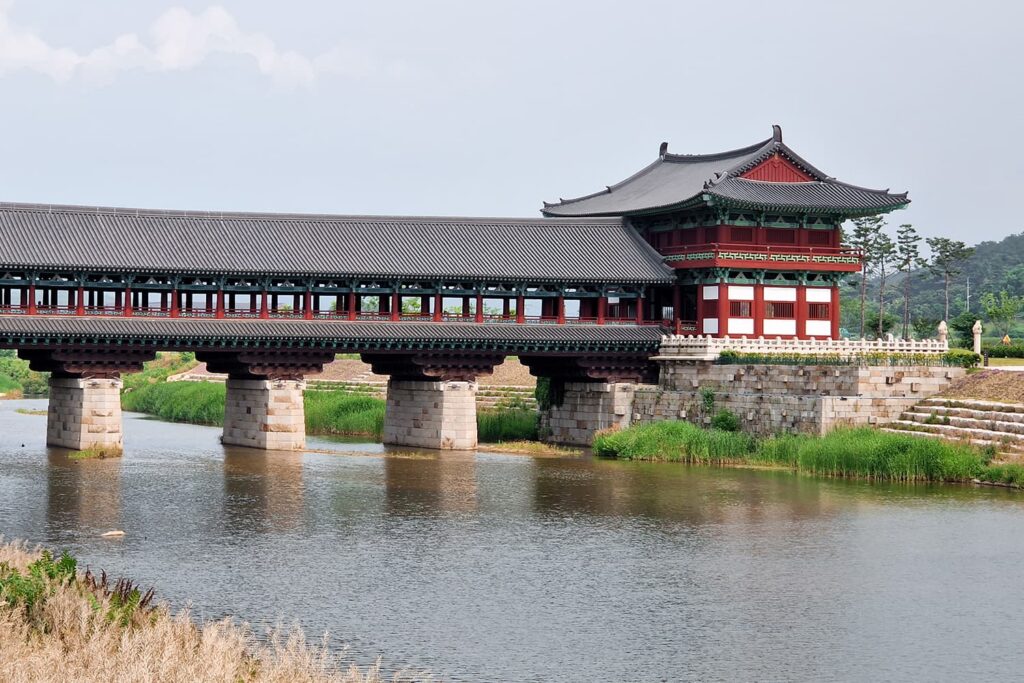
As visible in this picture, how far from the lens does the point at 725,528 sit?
44062 millimetres

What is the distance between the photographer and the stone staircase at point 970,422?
53.8m

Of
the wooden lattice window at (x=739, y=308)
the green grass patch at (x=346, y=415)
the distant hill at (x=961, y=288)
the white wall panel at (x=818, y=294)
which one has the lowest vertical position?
the green grass patch at (x=346, y=415)

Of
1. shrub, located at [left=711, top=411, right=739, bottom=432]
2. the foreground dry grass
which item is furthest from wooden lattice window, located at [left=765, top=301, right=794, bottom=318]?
the foreground dry grass

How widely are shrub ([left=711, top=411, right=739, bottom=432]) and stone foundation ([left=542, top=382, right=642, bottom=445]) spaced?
6.26m

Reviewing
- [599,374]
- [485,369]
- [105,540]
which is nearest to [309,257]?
[485,369]

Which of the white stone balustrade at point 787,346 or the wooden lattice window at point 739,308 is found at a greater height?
the wooden lattice window at point 739,308

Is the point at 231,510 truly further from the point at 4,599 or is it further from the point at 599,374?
the point at 599,374

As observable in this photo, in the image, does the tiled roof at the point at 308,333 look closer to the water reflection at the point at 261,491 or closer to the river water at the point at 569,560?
the water reflection at the point at 261,491

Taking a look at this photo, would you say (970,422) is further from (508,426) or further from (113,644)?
(113,644)

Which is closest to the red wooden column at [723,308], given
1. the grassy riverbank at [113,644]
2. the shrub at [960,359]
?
the shrub at [960,359]

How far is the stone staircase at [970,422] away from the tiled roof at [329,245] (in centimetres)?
1648

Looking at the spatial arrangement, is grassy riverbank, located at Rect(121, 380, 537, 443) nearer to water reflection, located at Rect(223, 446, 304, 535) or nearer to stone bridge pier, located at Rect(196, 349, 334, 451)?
stone bridge pier, located at Rect(196, 349, 334, 451)

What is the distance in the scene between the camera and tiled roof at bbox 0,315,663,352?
6131cm

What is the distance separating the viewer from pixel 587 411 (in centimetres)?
7231
